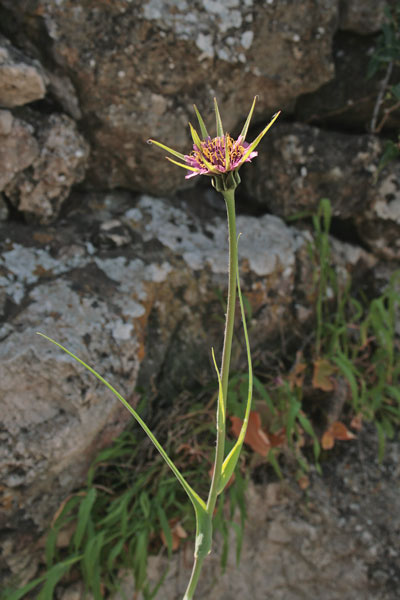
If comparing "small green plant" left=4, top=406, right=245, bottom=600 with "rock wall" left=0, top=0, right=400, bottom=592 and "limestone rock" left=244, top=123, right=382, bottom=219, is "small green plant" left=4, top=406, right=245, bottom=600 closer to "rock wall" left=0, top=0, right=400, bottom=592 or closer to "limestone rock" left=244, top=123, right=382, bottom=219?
"rock wall" left=0, top=0, right=400, bottom=592

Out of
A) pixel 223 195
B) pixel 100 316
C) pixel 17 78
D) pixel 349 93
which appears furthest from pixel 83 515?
pixel 349 93

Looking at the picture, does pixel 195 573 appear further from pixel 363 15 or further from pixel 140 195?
pixel 363 15

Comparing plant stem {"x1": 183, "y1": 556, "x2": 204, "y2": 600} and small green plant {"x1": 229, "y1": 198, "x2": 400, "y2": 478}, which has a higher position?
small green plant {"x1": 229, "y1": 198, "x2": 400, "y2": 478}

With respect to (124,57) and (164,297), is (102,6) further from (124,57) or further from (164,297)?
(164,297)

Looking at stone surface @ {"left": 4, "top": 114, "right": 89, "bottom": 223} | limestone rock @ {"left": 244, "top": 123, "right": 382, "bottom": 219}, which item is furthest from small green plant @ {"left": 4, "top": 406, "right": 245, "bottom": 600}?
limestone rock @ {"left": 244, "top": 123, "right": 382, "bottom": 219}

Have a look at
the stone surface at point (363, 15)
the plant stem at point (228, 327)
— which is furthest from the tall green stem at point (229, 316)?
the stone surface at point (363, 15)

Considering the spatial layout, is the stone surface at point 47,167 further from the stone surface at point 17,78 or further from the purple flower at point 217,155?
the purple flower at point 217,155
